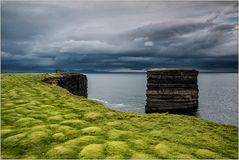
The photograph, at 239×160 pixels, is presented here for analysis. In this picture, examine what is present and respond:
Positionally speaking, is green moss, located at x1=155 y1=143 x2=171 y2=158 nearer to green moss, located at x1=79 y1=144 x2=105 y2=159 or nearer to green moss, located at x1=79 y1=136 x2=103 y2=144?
green moss, located at x1=79 y1=144 x2=105 y2=159

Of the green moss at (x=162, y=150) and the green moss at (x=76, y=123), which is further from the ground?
the green moss at (x=76, y=123)

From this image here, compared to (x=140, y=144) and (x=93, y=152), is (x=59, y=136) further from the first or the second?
(x=140, y=144)

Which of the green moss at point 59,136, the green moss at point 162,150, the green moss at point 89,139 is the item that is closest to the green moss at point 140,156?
the green moss at point 162,150

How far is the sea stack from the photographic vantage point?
262 feet

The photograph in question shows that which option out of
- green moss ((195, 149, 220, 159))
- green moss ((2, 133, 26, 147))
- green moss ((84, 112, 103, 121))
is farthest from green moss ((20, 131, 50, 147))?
green moss ((195, 149, 220, 159))

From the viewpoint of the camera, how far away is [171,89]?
79.8 m

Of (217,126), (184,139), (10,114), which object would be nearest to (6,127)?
(10,114)

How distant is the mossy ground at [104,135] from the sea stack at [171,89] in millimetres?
63919

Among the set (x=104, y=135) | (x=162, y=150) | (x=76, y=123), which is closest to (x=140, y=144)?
(x=162, y=150)

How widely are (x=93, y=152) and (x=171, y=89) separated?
7273 cm

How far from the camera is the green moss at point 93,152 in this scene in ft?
29.0

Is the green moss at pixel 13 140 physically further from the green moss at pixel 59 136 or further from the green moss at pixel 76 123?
the green moss at pixel 76 123

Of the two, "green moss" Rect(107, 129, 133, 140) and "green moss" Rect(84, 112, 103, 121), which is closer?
"green moss" Rect(107, 129, 133, 140)

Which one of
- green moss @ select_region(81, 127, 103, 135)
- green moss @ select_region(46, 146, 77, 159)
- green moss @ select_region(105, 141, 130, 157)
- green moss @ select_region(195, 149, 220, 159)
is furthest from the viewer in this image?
green moss @ select_region(81, 127, 103, 135)
